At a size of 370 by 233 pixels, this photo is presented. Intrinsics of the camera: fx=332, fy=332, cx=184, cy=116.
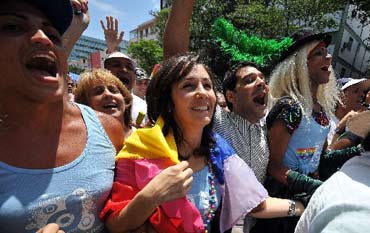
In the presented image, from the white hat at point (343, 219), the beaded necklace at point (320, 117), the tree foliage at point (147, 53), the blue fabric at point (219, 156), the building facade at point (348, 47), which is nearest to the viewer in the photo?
the white hat at point (343, 219)

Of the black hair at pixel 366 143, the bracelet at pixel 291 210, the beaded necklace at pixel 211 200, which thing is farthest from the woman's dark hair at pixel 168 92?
the black hair at pixel 366 143

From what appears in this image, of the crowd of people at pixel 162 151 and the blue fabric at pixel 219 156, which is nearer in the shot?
the crowd of people at pixel 162 151

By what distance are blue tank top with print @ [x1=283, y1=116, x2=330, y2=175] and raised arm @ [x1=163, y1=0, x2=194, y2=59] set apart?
3.10ft

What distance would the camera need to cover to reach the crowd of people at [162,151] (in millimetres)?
1159

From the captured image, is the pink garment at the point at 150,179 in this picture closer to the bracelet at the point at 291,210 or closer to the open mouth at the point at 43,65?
the open mouth at the point at 43,65

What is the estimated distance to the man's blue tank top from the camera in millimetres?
1123

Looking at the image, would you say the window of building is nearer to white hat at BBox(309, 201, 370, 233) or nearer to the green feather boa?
the green feather boa

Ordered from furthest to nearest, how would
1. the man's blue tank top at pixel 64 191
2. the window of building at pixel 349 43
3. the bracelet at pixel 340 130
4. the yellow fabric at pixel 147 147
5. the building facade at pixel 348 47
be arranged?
1. the window of building at pixel 349 43
2. the building facade at pixel 348 47
3. the bracelet at pixel 340 130
4. the yellow fabric at pixel 147 147
5. the man's blue tank top at pixel 64 191

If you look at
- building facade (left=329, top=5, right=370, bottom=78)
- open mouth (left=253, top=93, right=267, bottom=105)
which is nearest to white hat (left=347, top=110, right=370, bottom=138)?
open mouth (left=253, top=93, right=267, bottom=105)

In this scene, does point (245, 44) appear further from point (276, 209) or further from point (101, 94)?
point (276, 209)

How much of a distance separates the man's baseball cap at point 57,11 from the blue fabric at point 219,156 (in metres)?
0.97

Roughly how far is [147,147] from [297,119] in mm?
1142

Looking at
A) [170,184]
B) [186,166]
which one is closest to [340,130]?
[186,166]

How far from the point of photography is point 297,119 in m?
2.19
